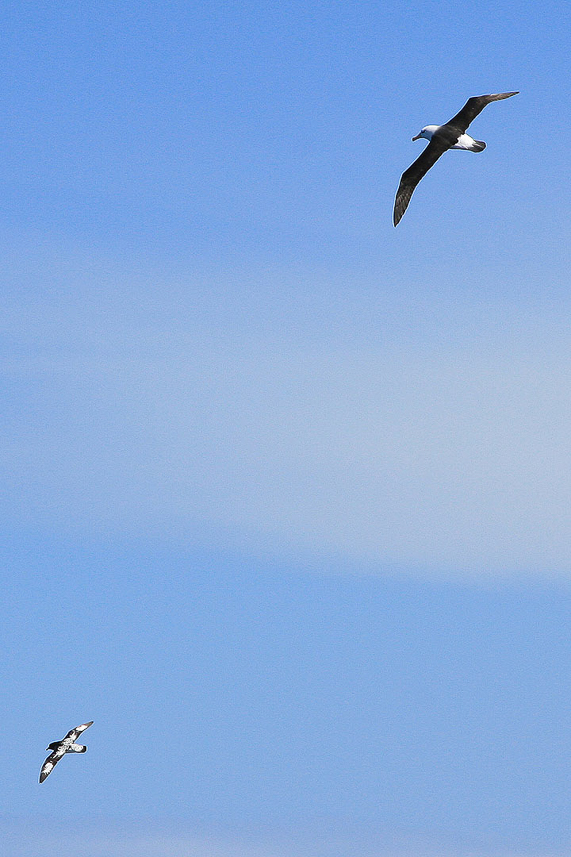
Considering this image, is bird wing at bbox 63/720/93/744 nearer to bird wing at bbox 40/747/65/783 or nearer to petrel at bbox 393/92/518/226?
bird wing at bbox 40/747/65/783

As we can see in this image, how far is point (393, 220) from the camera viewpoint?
5034 cm

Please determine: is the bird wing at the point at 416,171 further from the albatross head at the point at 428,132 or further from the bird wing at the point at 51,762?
the bird wing at the point at 51,762

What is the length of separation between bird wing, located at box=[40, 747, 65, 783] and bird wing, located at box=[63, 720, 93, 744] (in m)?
0.57

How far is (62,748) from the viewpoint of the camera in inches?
2450

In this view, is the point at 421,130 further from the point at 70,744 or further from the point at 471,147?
the point at 70,744

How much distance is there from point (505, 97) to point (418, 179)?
4528 mm

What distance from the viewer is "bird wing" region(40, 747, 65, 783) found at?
60.6 meters

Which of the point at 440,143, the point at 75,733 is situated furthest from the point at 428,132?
the point at 75,733

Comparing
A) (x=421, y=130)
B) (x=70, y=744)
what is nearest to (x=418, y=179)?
(x=421, y=130)

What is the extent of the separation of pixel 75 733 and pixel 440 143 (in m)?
31.3

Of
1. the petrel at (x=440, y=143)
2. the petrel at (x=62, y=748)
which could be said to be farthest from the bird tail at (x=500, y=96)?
the petrel at (x=62, y=748)

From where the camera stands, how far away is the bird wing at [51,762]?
60.6 metres

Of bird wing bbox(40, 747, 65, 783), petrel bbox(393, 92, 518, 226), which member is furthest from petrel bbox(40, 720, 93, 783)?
petrel bbox(393, 92, 518, 226)

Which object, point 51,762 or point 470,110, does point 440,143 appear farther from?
point 51,762
